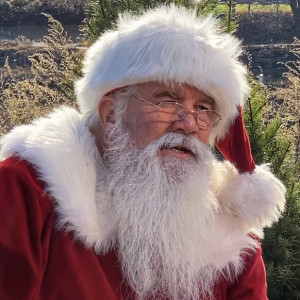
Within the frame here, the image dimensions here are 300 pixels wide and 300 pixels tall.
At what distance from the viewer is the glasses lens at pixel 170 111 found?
1.62 meters

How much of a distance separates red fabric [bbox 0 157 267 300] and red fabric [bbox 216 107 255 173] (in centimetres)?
60

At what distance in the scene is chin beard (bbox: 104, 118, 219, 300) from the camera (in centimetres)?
162

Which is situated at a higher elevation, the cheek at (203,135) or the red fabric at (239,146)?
the cheek at (203,135)

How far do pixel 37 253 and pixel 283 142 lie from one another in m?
1.83

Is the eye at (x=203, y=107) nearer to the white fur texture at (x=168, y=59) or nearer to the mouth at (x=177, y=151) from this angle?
the white fur texture at (x=168, y=59)

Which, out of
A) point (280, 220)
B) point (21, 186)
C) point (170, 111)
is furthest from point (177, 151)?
point (280, 220)

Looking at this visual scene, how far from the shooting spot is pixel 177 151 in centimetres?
163

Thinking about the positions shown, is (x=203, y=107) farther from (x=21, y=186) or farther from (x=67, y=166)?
(x=21, y=186)

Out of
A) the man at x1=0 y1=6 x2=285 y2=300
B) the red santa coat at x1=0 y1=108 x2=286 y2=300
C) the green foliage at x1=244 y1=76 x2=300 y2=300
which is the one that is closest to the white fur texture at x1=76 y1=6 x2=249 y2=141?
the man at x1=0 y1=6 x2=285 y2=300

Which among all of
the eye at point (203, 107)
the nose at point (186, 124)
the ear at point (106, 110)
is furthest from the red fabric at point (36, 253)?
the eye at point (203, 107)

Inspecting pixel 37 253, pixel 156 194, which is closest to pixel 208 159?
pixel 156 194

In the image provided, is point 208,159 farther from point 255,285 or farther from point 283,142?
point 283,142

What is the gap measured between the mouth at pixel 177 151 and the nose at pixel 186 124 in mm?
49

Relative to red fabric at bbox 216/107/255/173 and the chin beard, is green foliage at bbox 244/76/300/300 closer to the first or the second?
red fabric at bbox 216/107/255/173
